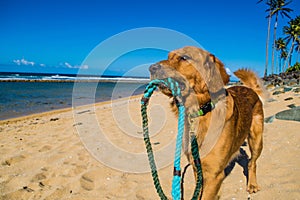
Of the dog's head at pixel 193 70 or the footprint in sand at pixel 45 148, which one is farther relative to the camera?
the footprint in sand at pixel 45 148

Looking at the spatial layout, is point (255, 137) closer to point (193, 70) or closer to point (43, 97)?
point (193, 70)

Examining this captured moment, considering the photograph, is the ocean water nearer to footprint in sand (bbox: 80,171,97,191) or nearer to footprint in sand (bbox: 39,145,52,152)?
footprint in sand (bbox: 80,171,97,191)

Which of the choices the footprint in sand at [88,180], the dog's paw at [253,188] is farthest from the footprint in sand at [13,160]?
the dog's paw at [253,188]

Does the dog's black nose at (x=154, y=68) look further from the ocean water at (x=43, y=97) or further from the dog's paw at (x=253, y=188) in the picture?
the dog's paw at (x=253, y=188)

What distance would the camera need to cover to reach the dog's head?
317cm

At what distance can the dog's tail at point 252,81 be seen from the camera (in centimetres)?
516

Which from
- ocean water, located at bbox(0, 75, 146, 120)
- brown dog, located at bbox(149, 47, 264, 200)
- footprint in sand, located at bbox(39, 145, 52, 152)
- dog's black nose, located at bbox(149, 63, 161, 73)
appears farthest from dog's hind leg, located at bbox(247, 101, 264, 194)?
footprint in sand, located at bbox(39, 145, 52, 152)

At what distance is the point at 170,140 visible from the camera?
6766 millimetres

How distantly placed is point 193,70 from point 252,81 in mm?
2498

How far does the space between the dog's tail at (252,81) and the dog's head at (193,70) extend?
68.0 inches

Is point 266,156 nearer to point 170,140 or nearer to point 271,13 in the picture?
point 170,140

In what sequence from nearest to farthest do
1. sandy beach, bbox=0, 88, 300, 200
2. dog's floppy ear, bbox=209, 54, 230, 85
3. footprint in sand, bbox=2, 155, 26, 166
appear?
dog's floppy ear, bbox=209, 54, 230, 85, sandy beach, bbox=0, 88, 300, 200, footprint in sand, bbox=2, 155, 26, 166

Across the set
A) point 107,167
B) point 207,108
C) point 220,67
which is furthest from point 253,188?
point 107,167

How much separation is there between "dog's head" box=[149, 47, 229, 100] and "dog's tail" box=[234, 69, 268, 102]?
68.0 inches
